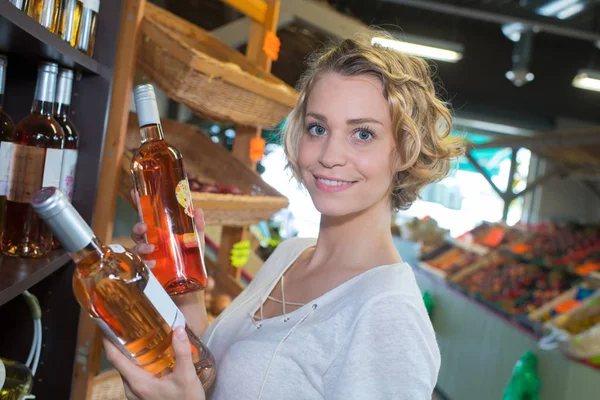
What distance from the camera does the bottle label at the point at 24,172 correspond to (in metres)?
1.13

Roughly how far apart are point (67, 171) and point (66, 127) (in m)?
0.10

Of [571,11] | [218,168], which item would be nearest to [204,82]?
[218,168]

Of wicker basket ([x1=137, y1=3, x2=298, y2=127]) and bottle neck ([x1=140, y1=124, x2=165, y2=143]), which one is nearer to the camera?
bottle neck ([x1=140, y1=124, x2=165, y2=143])

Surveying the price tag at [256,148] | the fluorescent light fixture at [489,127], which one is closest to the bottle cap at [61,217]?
the price tag at [256,148]

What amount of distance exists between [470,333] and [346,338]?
13.6 feet

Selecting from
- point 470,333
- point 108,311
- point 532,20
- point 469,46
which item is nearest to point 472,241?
point 470,333

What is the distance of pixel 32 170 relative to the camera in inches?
44.7

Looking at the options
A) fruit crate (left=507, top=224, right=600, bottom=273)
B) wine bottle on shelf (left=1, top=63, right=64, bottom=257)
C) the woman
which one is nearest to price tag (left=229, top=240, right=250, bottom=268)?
the woman

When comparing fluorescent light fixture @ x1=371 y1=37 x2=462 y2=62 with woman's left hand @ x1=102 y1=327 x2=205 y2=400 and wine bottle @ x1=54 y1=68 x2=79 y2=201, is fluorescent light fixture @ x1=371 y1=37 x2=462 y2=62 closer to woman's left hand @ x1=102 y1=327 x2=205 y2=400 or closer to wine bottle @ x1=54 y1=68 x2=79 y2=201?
wine bottle @ x1=54 y1=68 x2=79 y2=201

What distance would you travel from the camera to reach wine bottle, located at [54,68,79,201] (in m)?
1.20

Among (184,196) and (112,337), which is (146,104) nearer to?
(184,196)

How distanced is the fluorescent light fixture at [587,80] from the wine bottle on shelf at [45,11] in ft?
26.1

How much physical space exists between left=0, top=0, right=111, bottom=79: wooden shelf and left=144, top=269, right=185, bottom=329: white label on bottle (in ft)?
1.29

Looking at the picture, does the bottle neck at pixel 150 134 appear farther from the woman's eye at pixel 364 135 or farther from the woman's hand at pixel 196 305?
the woman's eye at pixel 364 135
